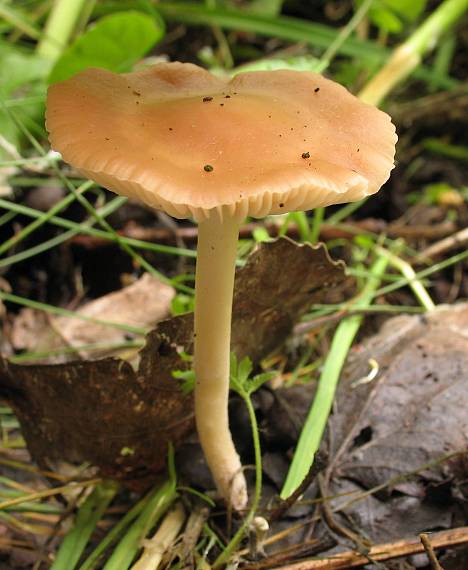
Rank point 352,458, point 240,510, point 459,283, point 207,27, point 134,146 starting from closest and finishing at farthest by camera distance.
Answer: point 134,146
point 240,510
point 352,458
point 459,283
point 207,27

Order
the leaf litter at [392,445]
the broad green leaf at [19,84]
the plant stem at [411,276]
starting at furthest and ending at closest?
the broad green leaf at [19,84] < the plant stem at [411,276] < the leaf litter at [392,445]

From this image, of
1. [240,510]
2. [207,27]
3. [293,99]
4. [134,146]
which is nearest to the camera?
[134,146]

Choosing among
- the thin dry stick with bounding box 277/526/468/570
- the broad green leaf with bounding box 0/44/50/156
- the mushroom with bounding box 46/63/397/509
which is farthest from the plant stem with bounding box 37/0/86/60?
the thin dry stick with bounding box 277/526/468/570

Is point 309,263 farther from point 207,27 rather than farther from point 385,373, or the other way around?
point 207,27

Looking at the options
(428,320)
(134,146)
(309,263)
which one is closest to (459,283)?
(428,320)

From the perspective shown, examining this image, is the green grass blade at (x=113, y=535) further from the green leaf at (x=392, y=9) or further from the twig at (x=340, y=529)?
the green leaf at (x=392, y=9)

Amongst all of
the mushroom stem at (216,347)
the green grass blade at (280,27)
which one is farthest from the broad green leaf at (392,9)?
the mushroom stem at (216,347)

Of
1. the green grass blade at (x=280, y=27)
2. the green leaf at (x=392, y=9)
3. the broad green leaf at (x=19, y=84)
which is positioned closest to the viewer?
the broad green leaf at (x=19, y=84)

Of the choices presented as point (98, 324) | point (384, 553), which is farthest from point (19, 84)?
point (384, 553)
